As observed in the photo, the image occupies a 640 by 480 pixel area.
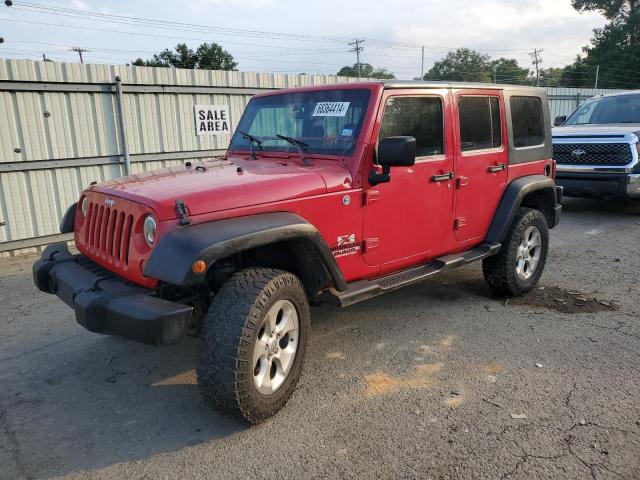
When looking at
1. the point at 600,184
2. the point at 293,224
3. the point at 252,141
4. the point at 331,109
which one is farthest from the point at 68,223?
the point at 600,184

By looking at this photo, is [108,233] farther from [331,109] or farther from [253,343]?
[331,109]

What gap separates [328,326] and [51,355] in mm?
2226

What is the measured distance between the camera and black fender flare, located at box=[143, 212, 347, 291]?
8.54 feet

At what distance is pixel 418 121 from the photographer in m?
4.05

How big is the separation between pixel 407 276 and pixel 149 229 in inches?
78.7

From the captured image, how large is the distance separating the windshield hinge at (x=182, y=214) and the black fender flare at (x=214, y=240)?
0.10ft

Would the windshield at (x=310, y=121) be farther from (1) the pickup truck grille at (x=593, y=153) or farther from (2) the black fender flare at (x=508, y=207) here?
(1) the pickup truck grille at (x=593, y=153)

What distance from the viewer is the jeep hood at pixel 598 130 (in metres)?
8.73

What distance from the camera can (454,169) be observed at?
4.30m

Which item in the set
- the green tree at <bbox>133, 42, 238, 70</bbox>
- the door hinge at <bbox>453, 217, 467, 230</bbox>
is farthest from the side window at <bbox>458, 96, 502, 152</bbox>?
the green tree at <bbox>133, 42, 238, 70</bbox>

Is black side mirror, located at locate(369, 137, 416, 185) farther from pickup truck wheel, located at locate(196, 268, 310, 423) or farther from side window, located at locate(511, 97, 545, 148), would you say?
side window, located at locate(511, 97, 545, 148)

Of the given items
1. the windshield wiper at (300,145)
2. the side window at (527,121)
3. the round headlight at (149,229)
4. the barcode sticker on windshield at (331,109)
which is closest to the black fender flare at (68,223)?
the round headlight at (149,229)

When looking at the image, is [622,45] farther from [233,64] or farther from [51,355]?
[51,355]

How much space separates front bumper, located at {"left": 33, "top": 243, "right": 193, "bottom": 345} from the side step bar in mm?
1208
